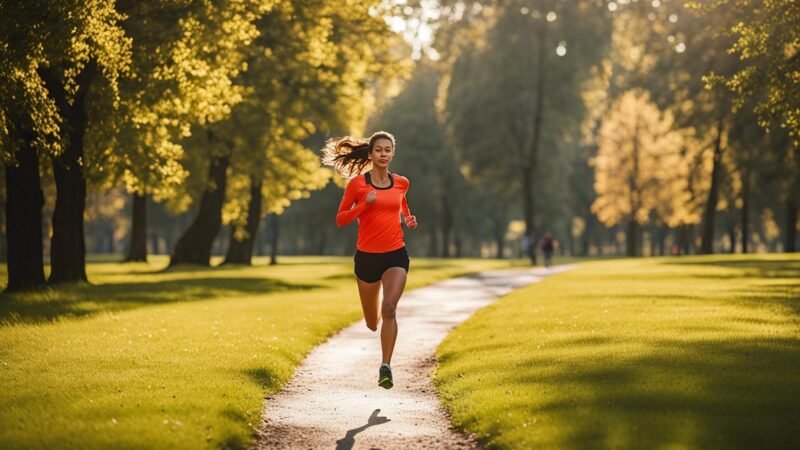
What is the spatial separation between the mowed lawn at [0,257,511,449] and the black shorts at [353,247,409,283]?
191 cm

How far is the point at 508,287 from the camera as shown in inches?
1289

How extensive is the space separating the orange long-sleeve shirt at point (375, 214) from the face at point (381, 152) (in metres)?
0.20

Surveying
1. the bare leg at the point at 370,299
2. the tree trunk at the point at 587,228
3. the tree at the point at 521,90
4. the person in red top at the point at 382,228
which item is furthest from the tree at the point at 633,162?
the person in red top at the point at 382,228

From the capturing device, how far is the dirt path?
9109mm

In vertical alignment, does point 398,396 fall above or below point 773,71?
below

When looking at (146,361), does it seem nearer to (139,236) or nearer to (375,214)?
(375,214)

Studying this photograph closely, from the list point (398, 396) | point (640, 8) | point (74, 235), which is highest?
point (640, 8)

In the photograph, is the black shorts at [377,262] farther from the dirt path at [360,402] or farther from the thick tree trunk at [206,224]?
the thick tree trunk at [206,224]

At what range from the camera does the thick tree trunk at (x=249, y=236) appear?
4666 centimetres

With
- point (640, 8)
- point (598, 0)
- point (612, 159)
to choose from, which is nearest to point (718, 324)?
point (640, 8)

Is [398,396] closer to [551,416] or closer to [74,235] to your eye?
[551,416]

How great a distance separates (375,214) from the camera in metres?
11.2

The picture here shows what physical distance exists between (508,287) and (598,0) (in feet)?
81.8

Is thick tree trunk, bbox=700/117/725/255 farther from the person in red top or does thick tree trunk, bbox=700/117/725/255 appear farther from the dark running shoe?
the dark running shoe
